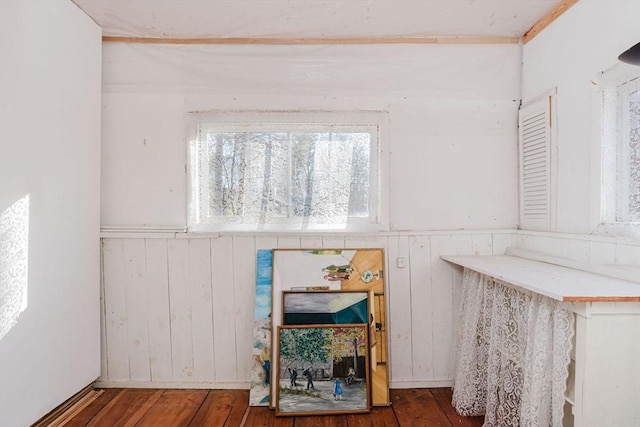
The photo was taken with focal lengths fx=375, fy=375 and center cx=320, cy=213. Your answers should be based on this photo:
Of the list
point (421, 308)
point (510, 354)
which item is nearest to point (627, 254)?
point (510, 354)

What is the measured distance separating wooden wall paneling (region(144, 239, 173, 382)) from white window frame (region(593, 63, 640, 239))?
8.15 ft

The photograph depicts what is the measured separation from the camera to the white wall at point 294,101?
245 centimetres

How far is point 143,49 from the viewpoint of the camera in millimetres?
2451

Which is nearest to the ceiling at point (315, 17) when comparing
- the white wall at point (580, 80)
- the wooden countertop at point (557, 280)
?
the white wall at point (580, 80)

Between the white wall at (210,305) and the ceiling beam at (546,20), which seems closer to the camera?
the ceiling beam at (546,20)

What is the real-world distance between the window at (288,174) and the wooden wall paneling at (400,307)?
0.23 meters

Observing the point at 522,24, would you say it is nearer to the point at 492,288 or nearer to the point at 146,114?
the point at 492,288

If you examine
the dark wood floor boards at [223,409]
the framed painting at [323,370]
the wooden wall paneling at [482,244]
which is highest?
the wooden wall paneling at [482,244]

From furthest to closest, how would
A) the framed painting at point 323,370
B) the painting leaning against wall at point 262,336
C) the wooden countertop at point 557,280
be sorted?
1. the painting leaning against wall at point 262,336
2. the framed painting at point 323,370
3. the wooden countertop at point 557,280

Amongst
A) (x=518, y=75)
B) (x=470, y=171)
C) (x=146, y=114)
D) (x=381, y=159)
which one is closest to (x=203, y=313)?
(x=146, y=114)

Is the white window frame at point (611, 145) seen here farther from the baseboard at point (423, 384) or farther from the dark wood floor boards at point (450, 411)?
the baseboard at point (423, 384)

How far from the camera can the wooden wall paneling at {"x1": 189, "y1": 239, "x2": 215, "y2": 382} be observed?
2439 mm

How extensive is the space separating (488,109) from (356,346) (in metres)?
1.74

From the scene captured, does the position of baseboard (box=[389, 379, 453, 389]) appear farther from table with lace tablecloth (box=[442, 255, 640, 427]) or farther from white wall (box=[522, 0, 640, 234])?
white wall (box=[522, 0, 640, 234])
